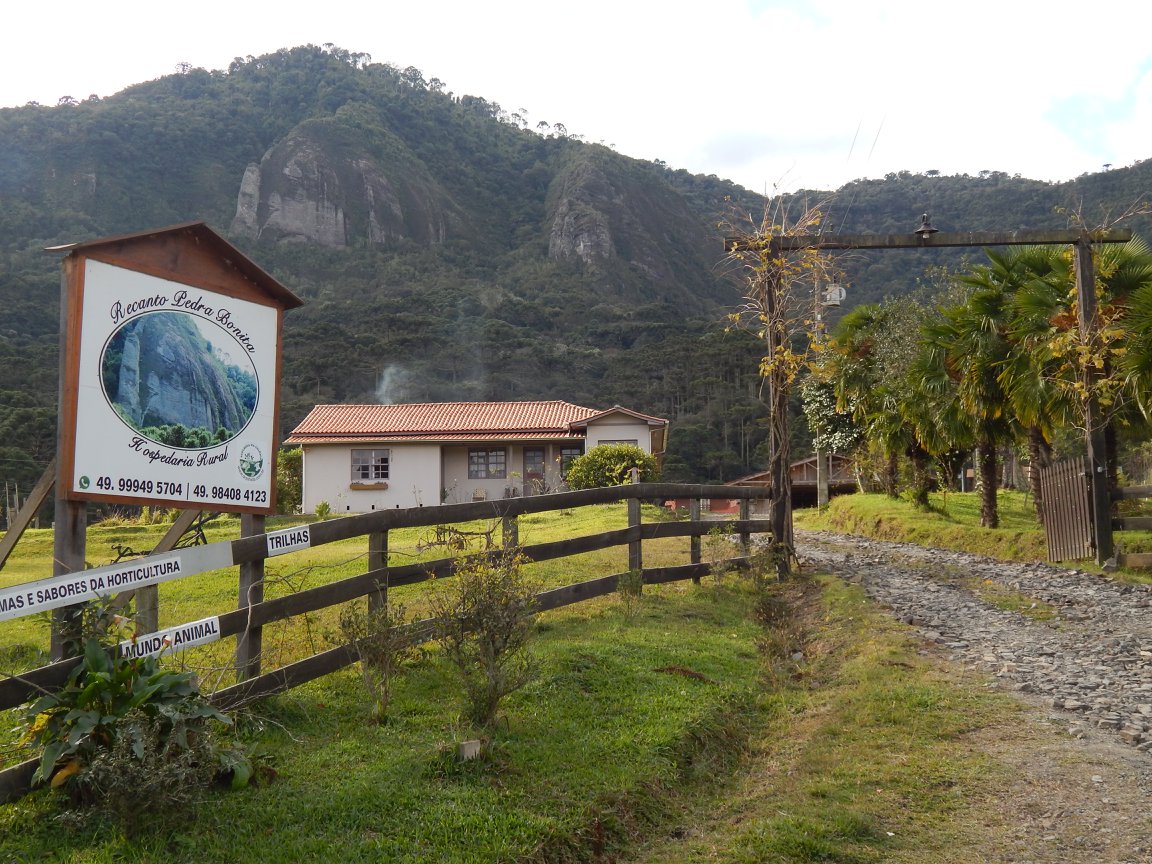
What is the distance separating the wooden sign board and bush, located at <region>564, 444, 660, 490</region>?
2122 cm

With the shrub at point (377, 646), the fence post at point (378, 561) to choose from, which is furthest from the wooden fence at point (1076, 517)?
the shrub at point (377, 646)

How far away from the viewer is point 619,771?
527 centimetres

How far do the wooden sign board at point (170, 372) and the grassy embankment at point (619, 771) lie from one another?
0.92 meters

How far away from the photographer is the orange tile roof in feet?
112

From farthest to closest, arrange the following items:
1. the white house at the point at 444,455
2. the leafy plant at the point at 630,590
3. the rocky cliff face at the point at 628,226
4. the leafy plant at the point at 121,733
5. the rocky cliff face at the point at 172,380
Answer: the rocky cliff face at the point at 628,226
the white house at the point at 444,455
the leafy plant at the point at 630,590
the rocky cliff face at the point at 172,380
the leafy plant at the point at 121,733

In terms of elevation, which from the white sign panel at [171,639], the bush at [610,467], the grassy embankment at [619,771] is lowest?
the grassy embankment at [619,771]

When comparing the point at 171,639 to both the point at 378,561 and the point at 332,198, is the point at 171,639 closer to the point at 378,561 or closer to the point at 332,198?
the point at 378,561

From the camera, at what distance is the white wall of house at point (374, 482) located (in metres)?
34.2

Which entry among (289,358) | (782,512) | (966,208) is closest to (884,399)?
(782,512)

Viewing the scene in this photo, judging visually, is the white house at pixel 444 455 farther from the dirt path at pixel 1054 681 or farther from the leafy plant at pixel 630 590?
the leafy plant at pixel 630 590

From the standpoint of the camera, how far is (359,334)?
76000 millimetres

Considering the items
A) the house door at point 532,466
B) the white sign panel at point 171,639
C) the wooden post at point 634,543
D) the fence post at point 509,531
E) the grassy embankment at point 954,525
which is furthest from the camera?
the house door at point 532,466

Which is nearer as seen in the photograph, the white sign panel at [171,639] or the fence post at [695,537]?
the white sign panel at [171,639]

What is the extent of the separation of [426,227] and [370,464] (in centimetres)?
10643
